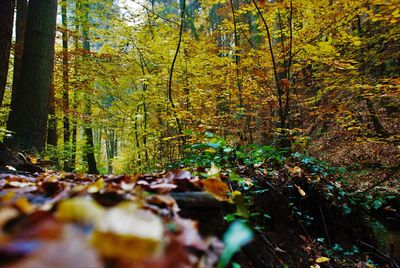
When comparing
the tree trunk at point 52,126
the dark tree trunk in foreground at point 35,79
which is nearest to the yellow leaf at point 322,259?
the dark tree trunk in foreground at point 35,79

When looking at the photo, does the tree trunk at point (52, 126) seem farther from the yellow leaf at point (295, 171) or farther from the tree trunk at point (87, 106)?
the yellow leaf at point (295, 171)

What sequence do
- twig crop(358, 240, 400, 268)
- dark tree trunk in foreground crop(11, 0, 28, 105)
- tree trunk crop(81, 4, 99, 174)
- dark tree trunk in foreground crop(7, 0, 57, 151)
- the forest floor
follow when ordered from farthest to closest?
tree trunk crop(81, 4, 99, 174)
dark tree trunk in foreground crop(11, 0, 28, 105)
dark tree trunk in foreground crop(7, 0, 57, 151)
twig crop(358, 240, 400, 268)
the forest floor

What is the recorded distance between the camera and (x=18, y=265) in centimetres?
45

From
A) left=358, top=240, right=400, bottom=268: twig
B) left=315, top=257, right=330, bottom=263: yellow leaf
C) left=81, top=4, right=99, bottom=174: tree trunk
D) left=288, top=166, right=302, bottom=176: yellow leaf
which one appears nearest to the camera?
left=315, top=257, right=330, bottom=263: yellow leaf

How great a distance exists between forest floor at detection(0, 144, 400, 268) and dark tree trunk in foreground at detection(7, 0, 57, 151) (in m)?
1.95

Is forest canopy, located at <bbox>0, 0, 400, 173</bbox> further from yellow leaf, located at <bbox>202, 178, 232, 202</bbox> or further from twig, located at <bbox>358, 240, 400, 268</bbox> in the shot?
yellow leaf, located at <bbox>202, 178, 232, 202</bbox>

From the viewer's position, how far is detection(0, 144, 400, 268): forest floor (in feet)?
Answer: 1.71

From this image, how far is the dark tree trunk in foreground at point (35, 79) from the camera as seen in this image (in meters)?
5.24

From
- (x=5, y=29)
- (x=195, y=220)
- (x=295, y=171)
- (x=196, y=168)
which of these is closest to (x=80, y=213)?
(x=195, y=220)

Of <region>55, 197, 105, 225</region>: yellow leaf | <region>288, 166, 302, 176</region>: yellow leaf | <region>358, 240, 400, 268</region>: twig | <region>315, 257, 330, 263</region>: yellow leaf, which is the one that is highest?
<region>55, 197, 105, 225</region>: yellow leaf

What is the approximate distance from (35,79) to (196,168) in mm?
4416

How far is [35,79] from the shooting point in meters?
5.42

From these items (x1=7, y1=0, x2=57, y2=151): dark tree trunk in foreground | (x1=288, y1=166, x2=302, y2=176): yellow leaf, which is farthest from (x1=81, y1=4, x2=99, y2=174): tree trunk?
(x1=288, y1=166, x2=302, y2=176): yellow leaf

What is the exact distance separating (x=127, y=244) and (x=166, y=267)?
3.4 inches
